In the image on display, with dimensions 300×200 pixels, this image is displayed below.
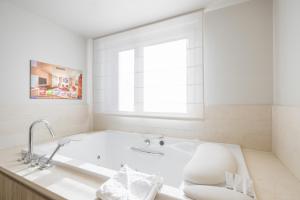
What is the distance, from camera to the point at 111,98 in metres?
2.33

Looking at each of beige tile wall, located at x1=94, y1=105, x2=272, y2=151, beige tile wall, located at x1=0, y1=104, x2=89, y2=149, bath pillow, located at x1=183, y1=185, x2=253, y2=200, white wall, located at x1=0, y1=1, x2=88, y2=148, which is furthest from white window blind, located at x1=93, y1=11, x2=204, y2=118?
bath pillow, located at x1=183, y1=185, x2=253, y2=200

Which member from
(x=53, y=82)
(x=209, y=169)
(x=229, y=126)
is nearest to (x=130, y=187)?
(x=209, y=169)

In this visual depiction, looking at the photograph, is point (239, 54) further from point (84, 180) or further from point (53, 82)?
point (53, 82)

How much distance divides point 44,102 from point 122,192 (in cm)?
174

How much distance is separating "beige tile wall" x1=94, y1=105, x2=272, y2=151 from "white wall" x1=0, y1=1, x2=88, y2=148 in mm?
1366

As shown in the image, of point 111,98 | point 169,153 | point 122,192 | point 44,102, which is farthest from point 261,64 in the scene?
point 44,102

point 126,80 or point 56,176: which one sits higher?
point 126,80

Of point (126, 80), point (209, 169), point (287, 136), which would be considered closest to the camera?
point (209, 169)

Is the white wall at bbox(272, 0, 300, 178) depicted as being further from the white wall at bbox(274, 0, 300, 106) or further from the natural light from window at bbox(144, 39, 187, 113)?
the natural light from window at bbox(144, 39, 187, 113)

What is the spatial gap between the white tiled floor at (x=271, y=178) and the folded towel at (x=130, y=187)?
526 millimetres

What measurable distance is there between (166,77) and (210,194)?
143cm

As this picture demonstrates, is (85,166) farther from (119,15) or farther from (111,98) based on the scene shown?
(119,15)

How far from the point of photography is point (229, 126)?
5.13 ft

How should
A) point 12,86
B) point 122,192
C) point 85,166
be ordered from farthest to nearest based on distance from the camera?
point 12,86, point 85,166, point 122,192
